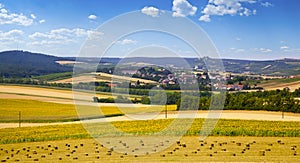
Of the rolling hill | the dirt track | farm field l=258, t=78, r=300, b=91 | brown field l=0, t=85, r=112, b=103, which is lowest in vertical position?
the dirt track

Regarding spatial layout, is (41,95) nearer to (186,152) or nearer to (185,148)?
(185,148)

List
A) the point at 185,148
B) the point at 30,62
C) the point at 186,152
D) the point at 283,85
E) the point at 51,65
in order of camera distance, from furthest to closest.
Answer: the point at 30,62, the point at 51,65, the point at 283,85, the point at 185,148, the point at 186,152

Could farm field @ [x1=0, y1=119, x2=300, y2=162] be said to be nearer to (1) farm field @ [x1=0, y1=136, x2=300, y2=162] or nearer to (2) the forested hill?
(1) farm field @ [x1=0, y1=136, x2=300, y2=162]

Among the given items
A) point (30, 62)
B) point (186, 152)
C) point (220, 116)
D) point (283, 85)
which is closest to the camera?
point (186, 152)

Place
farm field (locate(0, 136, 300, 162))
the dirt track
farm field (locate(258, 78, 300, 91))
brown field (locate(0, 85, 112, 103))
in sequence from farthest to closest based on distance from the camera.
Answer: farm field (locate(258, 78, 300, 91)), brown field (locate(0, 85, 112, 103)), the dirt track, farm field (locate(0, 136, 300, 162))

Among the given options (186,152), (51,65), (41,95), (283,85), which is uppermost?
(51,65)

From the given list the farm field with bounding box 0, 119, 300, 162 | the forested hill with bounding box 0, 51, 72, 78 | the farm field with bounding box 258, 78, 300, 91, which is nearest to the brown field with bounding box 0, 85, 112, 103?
the farm field with bounding box 0, 119, 300, 162

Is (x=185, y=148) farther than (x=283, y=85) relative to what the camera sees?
No

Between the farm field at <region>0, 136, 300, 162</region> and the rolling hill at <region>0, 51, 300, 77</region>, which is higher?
the rolling hill at <region>0, 51, 300, 77</region>

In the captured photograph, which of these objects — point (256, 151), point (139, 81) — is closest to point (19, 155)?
point (256, 151)

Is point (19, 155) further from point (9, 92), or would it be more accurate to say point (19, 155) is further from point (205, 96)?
point (9, 92)

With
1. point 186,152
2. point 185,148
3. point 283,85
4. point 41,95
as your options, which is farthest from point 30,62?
point 186,152
